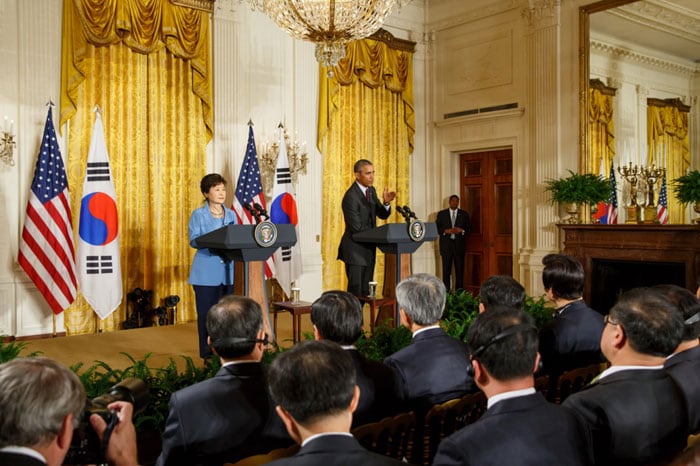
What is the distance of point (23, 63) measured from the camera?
21.1ft

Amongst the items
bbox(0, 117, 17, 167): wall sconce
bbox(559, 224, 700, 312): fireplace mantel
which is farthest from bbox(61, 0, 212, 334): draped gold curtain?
bbox(559, 224, 700, 312): fireplace mantel

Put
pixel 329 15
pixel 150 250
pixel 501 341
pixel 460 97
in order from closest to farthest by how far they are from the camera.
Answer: pixel 501 341
pixel 329 15
pixel 150 250
pixel 460 97

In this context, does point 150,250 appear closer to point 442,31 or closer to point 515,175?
point 515,175

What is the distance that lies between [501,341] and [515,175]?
7813mm

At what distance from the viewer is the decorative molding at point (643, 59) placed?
7.49 meters

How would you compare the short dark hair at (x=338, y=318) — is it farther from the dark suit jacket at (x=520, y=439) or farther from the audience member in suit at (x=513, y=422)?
the dark suit jacket at (x=520, y=439)

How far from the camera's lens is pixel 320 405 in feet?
4.58

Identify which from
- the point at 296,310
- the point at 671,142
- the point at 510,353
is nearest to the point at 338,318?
the point at 510,353

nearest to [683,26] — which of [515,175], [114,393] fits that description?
[515,175]

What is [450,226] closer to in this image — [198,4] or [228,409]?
[198,4]

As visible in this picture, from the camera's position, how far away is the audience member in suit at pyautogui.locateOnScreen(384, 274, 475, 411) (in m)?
2.51

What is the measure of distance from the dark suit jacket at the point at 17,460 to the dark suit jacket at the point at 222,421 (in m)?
0.77

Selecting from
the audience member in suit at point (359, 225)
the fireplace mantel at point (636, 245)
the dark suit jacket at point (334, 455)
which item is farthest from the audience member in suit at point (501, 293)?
the fireplace mantel at point (636, 245)

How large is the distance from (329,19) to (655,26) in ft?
15.4
